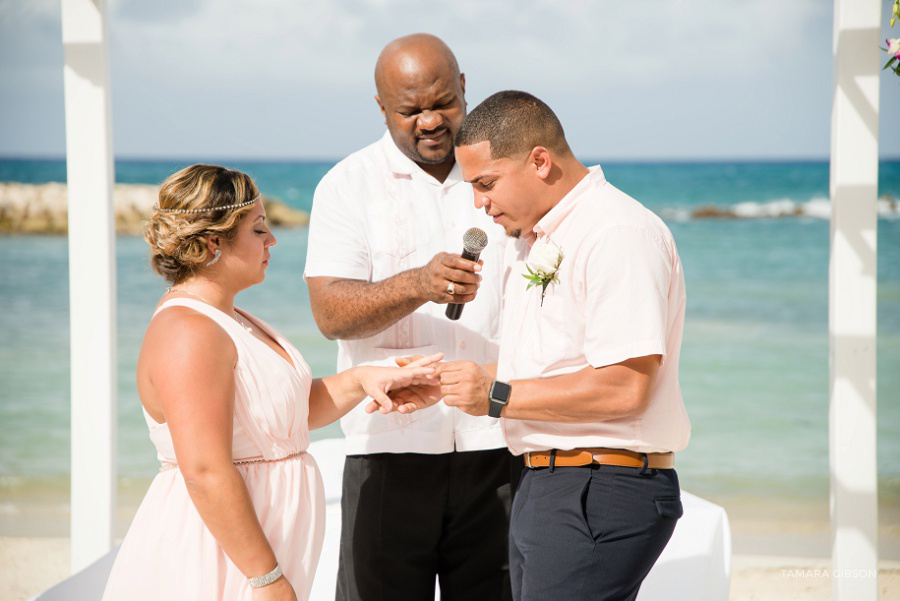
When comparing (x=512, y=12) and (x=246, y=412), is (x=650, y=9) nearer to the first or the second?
(x=512, y=12)

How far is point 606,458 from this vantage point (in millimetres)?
2697

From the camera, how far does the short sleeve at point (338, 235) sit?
11.2ft

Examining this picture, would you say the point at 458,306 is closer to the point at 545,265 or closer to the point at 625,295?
the point at 545,265

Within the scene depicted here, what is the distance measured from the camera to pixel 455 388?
8.93ft

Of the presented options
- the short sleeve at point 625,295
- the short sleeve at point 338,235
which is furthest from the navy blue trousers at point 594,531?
the short sleeve at point 338,235

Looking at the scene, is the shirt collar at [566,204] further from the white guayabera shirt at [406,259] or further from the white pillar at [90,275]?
the white pillar at [90,275]

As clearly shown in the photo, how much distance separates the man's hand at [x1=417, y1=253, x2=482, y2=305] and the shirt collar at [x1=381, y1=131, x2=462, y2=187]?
635 mm

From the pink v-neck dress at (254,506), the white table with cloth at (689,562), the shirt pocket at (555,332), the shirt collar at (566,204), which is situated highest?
the shirt collar at (566,204)

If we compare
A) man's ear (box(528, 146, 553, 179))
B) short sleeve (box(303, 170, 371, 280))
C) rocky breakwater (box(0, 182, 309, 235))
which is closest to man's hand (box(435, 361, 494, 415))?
man's ear (box(528, 146, 553, 179))

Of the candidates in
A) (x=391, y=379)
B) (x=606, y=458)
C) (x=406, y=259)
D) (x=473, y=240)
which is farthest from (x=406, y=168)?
(x=606, y=458)

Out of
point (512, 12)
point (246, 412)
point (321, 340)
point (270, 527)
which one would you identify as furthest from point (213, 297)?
point (512, 12)

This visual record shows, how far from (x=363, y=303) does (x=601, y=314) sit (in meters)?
0.98

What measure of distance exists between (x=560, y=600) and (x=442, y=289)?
99 centimetres

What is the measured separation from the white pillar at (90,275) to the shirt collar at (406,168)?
5.69 ft
